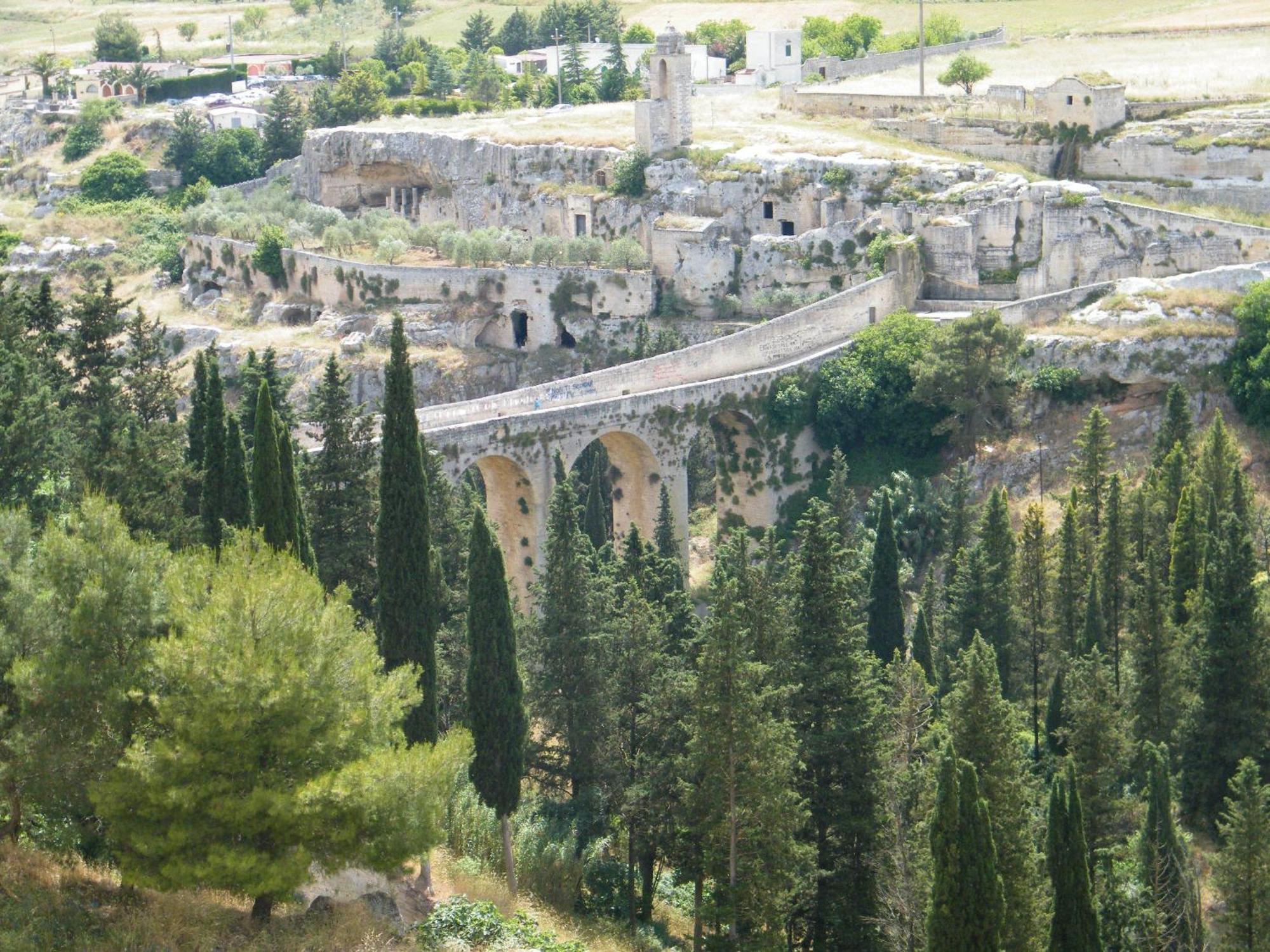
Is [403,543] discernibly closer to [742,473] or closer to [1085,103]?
[742,473]

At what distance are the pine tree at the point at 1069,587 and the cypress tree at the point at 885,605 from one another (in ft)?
12.5

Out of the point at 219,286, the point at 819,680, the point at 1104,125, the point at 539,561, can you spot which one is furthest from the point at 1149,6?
the point at 819,680

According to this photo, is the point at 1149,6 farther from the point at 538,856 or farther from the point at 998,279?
the point at 538,856

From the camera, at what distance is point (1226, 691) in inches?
1718

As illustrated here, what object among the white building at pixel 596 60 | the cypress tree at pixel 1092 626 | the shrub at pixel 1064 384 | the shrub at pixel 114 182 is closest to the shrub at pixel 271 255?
the shrub at pixel 114 182

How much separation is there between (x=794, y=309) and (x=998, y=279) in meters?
6.53

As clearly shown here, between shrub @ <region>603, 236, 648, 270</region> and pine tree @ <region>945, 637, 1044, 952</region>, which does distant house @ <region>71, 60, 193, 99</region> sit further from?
pine tree @ <region>945, 637, 1044, 952</region>

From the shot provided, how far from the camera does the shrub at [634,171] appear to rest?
75938 mm

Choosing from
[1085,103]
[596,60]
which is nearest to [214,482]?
[1085,103]

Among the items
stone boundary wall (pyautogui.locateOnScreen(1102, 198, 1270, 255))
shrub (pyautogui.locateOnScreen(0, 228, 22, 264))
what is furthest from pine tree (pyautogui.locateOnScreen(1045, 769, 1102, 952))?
shrub (pyautogui.locateOnScreen(0, 228, 22, 264))

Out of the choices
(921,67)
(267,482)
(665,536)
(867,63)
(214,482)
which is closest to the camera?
(267,482)

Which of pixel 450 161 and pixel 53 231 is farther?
pixel 53 231

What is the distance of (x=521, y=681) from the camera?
3697 centimetres

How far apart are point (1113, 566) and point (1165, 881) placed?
13620 mm
